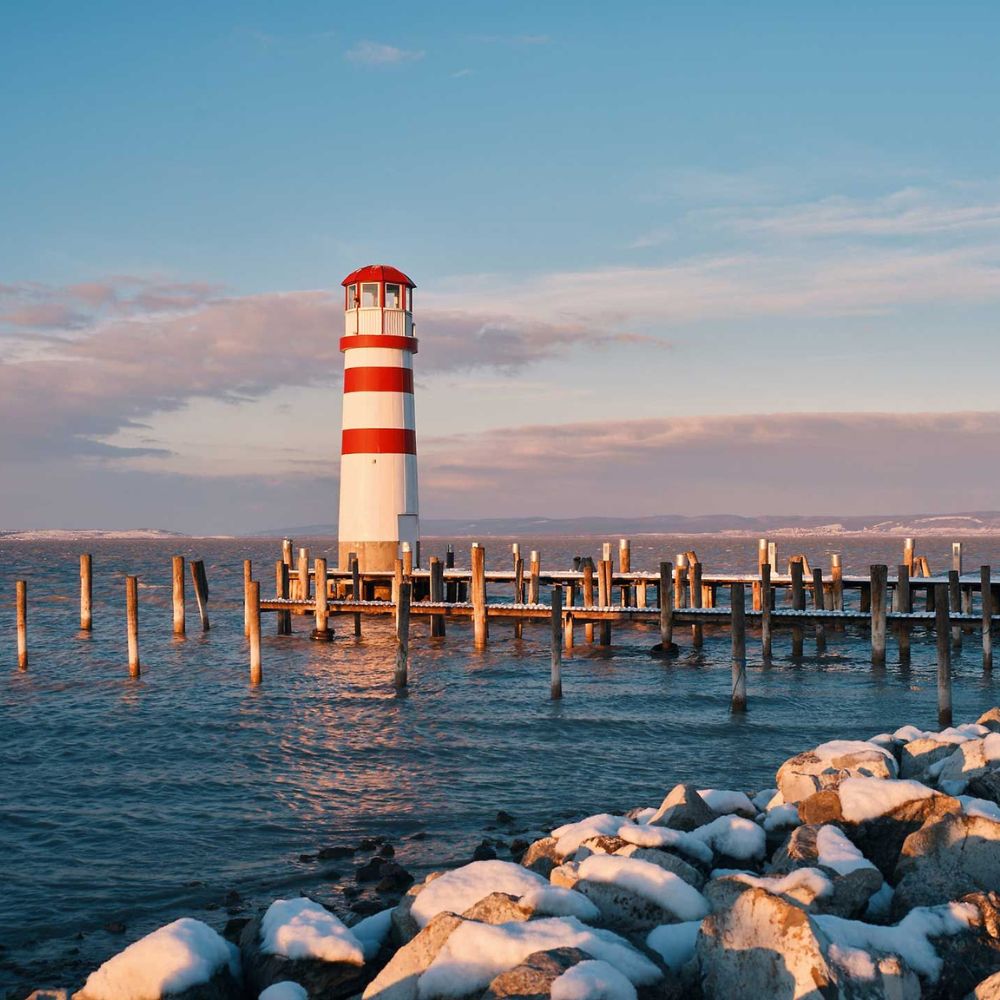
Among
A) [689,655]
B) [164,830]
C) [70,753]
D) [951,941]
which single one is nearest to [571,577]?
[689,655]

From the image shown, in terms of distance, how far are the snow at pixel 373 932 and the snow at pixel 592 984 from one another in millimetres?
2369

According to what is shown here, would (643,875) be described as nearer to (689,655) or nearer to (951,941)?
(951,941)

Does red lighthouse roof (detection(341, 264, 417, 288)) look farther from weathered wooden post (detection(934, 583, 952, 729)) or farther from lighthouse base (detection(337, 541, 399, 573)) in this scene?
weathered wooden post (detection(934, 583, 952, 729))

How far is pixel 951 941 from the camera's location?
22.7ft

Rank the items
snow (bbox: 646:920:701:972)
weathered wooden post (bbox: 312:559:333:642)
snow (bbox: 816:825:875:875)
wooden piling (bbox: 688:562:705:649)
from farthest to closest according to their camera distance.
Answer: weathered wooden post (bbox: 312:559:333:642) < wooden piling (bbox: 688:562:705:649) < snow (bbox: 816:825:875:875) < snow (bbox: 646:920:701:972)

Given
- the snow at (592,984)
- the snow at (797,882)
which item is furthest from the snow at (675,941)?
the snow at (592,984)

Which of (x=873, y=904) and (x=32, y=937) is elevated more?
(x=873, y=904)

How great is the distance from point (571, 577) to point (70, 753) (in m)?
17.1

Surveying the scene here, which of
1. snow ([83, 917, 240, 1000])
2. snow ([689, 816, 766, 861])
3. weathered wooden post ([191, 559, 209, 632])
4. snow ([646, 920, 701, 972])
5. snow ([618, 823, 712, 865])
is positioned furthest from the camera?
weathered wooden post ([191, 559, 209, 632])

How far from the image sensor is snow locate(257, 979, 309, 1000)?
6.87 metres

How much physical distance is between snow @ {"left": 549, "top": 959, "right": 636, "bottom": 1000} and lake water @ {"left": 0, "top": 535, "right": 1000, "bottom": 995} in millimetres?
5031

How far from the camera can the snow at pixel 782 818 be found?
9.91m

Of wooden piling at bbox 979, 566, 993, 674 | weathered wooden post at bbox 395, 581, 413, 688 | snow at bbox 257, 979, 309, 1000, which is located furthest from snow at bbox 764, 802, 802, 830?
wooden piling at bbox 979, 566, 993, 674

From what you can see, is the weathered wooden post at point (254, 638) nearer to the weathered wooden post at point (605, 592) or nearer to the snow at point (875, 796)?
the weathered wooden post at point (605, 592)
